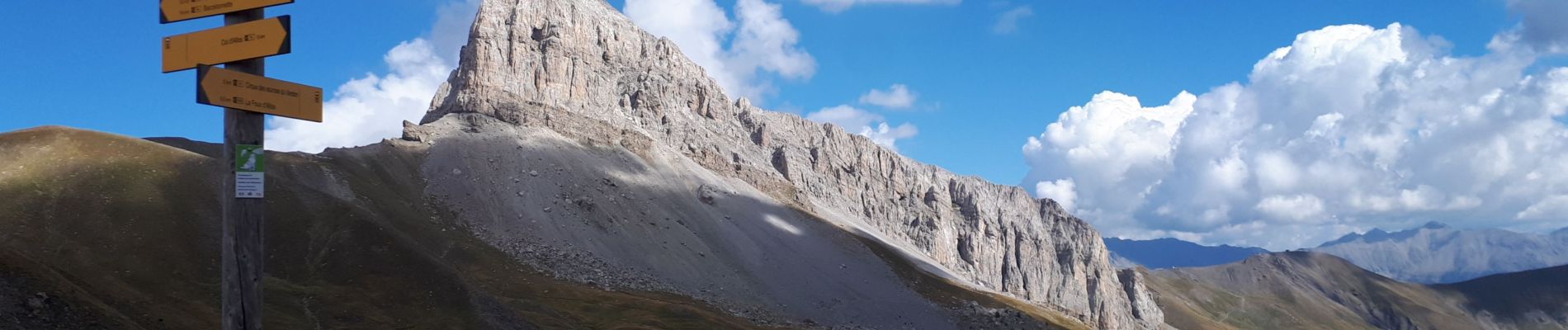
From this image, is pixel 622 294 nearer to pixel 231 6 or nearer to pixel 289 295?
pixel 289 295

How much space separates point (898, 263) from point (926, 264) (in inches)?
742

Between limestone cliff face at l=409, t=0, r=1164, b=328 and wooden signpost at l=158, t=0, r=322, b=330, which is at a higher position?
limestone cliff face at l=409, t=0, r=1164, b=328

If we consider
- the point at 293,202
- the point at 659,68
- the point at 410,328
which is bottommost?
the point at 410,328

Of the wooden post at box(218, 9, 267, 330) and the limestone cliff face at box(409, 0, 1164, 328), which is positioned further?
the limestone cliff face at box(409, 0, 1164, 328)

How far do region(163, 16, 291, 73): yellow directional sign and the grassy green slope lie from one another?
32417mm

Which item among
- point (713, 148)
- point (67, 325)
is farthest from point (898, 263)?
point (67, 325)

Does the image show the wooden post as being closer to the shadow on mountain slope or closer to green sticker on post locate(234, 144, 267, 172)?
green sticker on post locate(234, 144, 267, 172)

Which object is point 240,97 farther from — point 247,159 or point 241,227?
point 241,227

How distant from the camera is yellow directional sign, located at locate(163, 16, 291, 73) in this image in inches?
566

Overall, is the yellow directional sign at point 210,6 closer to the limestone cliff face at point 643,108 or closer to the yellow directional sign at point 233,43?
A: the yellow directional sign at point 233,43

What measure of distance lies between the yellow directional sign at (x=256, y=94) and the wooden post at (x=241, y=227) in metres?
0.23

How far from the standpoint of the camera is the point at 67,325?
28.7 m

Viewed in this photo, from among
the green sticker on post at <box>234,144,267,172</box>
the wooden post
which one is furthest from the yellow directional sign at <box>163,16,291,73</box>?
the green sticker on post at <box>234,144,267,172</box>

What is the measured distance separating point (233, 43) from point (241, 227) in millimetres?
2517
